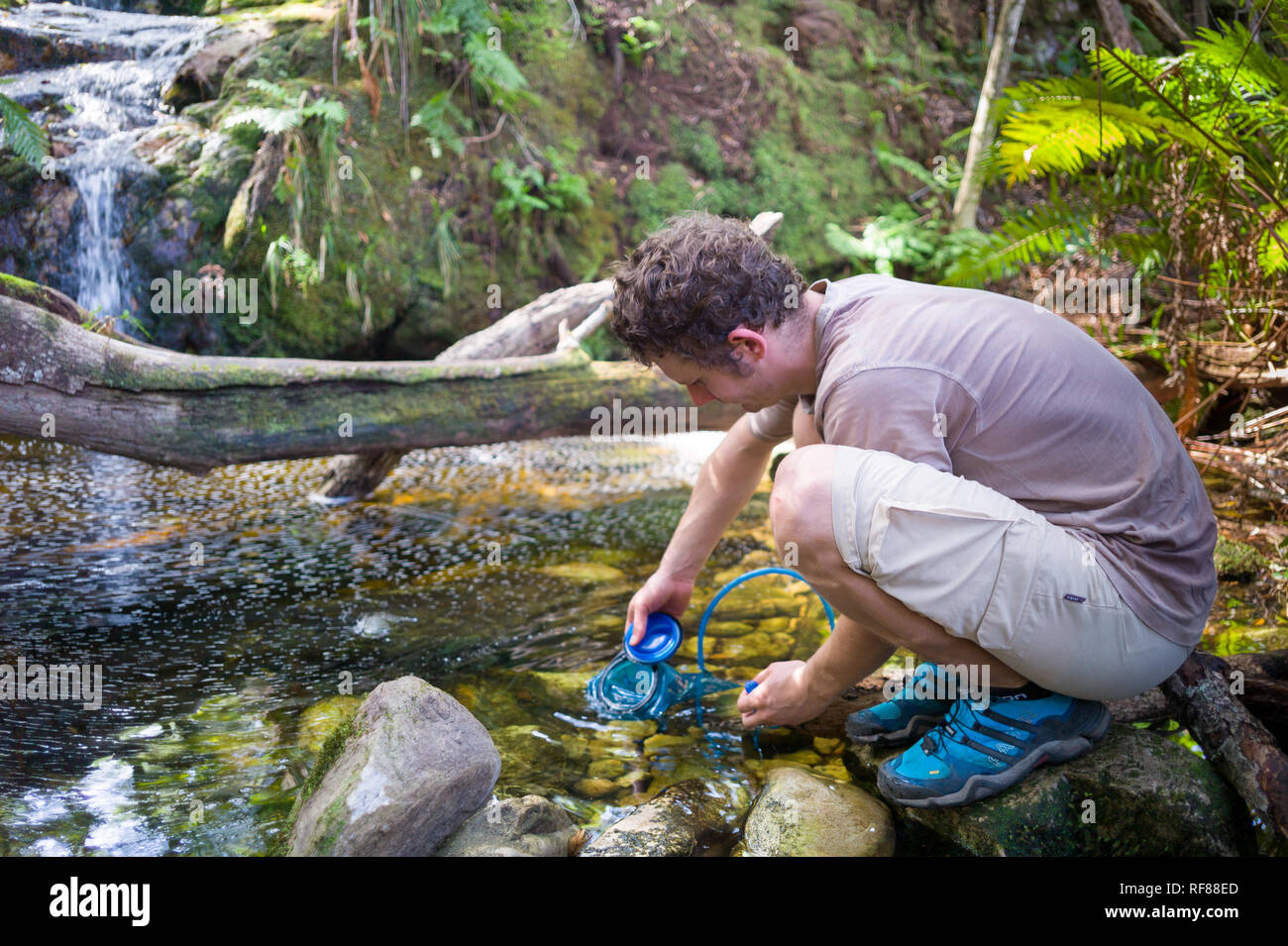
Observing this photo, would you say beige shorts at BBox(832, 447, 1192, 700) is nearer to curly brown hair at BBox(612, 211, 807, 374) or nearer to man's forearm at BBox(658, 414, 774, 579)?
curly brown hair at BBox(612, 211, 807, 374)

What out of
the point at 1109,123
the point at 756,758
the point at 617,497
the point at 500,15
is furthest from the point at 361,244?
the point at 756,758

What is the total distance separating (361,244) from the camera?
584cm

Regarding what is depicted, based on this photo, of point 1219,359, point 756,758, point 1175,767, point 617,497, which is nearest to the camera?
point 1175,767

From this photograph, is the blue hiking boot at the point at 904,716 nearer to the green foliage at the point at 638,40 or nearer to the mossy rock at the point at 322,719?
the mossy rock at the point at 322,719

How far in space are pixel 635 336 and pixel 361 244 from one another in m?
4.41

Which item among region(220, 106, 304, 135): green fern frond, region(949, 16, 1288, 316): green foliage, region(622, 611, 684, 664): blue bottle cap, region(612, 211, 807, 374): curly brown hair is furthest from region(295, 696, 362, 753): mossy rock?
region(220, 106, 304, 135): green fern frond

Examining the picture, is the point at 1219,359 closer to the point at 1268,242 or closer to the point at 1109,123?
the point at 1268,242

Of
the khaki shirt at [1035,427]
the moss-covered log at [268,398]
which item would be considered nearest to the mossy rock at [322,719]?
the moss-covered log at [268,398]

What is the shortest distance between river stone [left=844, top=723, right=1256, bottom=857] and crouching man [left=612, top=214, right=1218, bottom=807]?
55 millimetres

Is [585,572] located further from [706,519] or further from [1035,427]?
[1035,427]

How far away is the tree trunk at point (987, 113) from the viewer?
6879 millimetres

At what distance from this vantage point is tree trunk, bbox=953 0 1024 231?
6.88 m

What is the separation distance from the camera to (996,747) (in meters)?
1.87
